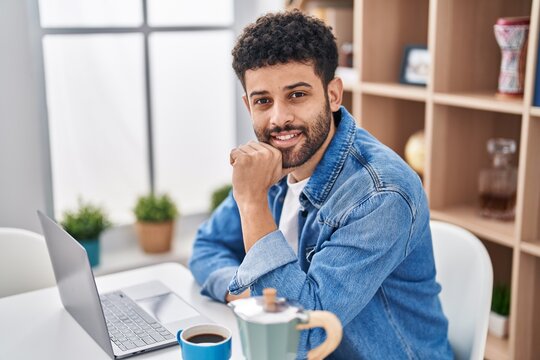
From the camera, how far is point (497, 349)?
7.38ft

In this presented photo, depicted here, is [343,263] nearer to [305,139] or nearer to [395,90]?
[305,139]

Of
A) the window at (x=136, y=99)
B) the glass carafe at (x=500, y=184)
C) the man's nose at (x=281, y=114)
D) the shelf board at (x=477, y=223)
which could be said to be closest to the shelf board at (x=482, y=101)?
the glass carafe at (x=500, y=184)

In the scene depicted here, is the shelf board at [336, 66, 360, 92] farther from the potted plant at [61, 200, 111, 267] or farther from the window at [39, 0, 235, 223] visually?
the potted plant at [61, 200, 111, 267]

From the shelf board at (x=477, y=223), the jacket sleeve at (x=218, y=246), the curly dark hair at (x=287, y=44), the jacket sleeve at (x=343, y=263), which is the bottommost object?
the shelf board at (x=477, y=223)

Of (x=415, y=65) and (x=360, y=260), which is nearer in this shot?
(x=360, y=260)

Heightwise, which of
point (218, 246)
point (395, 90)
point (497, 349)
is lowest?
point (497, 349)

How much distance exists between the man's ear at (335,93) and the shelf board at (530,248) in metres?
0.85

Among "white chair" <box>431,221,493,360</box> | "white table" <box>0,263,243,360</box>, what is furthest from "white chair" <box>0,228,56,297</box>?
"white chair" <box>431,221,493,360</box>

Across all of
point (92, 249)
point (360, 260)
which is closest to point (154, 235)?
point (92, 249)

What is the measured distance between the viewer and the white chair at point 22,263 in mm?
1891

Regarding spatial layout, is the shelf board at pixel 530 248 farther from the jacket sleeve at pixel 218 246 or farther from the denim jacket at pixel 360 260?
the jacket sleeve at pixel 218 246

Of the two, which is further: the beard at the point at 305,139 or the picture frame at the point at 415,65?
Result: the picture frame at the point at 415,65

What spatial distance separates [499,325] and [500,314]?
0.12 ft

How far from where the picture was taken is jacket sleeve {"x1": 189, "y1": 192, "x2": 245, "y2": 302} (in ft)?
5.61
